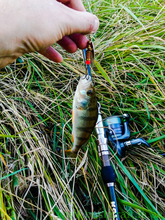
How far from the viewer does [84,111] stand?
3.50 ft

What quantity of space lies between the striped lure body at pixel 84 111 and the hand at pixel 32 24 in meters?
0.32

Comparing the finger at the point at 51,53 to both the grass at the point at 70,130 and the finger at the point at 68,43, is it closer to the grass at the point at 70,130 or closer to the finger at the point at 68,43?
the finger at the point at 68,43

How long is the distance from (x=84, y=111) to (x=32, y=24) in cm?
52

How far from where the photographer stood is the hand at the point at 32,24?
83 centimetres

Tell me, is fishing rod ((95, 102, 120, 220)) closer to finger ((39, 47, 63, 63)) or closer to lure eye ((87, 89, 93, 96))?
lure eye ((87, 89, 93, 96))

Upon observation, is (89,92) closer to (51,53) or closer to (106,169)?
(51,53)

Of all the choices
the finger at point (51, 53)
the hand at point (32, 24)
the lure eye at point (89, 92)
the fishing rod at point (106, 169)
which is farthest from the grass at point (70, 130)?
the hand at point (32, 24)

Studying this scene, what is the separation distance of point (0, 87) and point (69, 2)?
0.99 m

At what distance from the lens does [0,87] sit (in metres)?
1.75

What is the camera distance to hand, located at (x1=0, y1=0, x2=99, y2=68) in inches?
A: 32.6

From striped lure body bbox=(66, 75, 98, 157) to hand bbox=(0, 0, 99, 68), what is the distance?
1.05 ft

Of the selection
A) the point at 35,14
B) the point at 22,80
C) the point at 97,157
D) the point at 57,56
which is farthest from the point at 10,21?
the point at 97,157

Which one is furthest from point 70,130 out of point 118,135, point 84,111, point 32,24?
point 32,24

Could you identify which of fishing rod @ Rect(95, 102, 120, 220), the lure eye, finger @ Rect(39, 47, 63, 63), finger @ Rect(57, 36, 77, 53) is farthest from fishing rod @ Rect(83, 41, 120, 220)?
the lure eye
